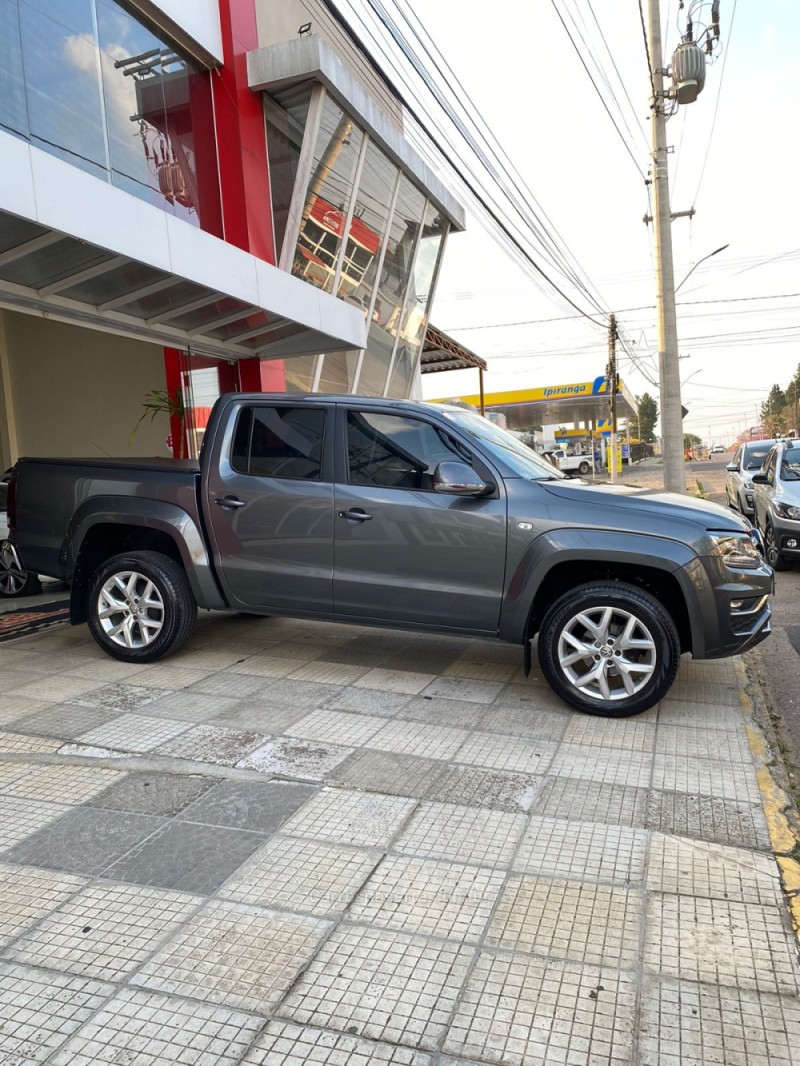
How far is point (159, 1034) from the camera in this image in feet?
7.19

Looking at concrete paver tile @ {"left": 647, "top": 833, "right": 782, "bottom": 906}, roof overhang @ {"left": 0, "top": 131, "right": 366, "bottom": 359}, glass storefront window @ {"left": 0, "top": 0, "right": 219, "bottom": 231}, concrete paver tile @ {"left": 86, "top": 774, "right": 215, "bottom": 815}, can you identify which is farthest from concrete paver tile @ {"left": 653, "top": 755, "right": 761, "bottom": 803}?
glass storefront window @ {"left": 0, "top": 0, "right": 219, "bottom": 231}

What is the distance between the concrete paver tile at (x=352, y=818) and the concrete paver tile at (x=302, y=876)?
0.07 m

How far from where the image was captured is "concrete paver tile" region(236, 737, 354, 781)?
12.9 ft

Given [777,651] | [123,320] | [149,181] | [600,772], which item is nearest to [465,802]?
[600,772]

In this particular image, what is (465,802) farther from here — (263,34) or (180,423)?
(263,34)

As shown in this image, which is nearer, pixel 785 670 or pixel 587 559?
pixel 587 559

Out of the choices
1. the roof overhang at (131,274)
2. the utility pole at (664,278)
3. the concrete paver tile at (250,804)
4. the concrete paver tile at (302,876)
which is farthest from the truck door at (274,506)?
the utility pole at (664,278)

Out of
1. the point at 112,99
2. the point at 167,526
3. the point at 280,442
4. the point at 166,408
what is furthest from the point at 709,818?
the point at 166,408

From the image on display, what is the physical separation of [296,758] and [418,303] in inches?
628

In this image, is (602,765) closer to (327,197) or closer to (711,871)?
(711,871)

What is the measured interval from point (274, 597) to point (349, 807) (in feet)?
7.07

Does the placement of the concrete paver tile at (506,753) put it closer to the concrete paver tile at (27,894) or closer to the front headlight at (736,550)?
the front headlight at (736,550)

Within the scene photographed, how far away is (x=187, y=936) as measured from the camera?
262 centimetres

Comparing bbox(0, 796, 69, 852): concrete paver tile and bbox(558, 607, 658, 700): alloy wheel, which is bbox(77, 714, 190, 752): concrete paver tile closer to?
bbox(0, 796, 69, 852): concrete paver tile
